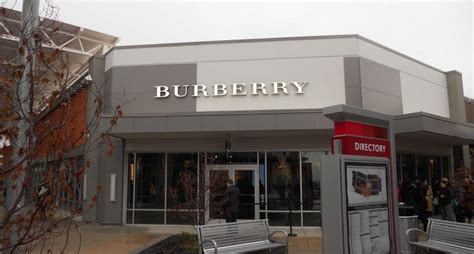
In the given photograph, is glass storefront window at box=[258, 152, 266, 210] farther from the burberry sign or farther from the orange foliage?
the orange foliage

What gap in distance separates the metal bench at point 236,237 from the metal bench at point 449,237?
2.65 meters

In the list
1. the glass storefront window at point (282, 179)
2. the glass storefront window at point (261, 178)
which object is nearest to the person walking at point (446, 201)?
the glass storefront window at point (282, 179)

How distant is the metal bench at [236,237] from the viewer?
8.09 meters

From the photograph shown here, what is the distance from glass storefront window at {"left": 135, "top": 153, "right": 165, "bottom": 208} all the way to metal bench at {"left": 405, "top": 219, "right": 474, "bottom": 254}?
34.5 ft

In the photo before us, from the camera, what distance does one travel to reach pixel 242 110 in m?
16.2

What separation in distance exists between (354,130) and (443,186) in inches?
336

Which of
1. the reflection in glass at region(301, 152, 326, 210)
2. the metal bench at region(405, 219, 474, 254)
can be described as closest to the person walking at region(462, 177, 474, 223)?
the metal bench at region(405, 219, 474, 254)

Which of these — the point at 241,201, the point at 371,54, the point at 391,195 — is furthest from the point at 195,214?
the point at 371,54

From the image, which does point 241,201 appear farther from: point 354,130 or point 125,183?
point 354,130

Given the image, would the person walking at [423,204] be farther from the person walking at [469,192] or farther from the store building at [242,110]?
the store building at [242,110]

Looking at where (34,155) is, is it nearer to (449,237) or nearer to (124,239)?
(449,237)

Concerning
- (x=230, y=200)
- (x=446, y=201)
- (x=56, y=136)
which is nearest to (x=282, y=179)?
(x=230, y=200)

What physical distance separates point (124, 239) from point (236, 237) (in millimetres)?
5357

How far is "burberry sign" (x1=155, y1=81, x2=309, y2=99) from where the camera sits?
1647cm
